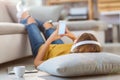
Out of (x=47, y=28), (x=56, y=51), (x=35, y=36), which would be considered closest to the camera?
(x=56, y=51)

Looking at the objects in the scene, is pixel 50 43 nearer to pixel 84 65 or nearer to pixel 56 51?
pixel 56 51

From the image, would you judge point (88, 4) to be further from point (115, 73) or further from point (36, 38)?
point (115, 73)

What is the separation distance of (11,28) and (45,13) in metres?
0.99

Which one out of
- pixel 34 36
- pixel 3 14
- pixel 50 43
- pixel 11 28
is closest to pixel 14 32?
Result: pixel 11 28

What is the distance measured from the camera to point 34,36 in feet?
8.34

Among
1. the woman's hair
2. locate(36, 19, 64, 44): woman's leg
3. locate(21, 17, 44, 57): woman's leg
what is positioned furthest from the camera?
locate(36, 19, 64, 44): woman's leg

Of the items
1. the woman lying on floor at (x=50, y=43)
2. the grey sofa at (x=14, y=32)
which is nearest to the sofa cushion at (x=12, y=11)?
the grey sofa at (x=14, y=32)

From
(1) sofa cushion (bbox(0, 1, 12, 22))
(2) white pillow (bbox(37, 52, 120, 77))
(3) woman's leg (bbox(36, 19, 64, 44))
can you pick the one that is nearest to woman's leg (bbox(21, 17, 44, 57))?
(3) woman's leg (bbox(36, 19, 64, 44))

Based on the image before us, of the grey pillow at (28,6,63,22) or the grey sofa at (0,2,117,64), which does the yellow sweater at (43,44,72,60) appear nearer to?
the grey sofa at (0,2,117,64)

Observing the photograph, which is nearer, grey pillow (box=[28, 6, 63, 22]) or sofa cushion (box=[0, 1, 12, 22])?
sofa cushion (box=[0, 1, 12, 22])

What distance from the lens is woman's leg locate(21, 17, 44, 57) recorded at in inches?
97.9

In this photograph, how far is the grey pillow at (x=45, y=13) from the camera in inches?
128

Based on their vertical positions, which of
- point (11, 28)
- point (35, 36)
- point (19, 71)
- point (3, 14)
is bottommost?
point (19, 71)

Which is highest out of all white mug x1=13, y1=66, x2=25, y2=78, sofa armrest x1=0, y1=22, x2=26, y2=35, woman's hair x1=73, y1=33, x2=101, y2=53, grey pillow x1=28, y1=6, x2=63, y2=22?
grey pillow x1=28, y1=6, x2=63, y2=22
